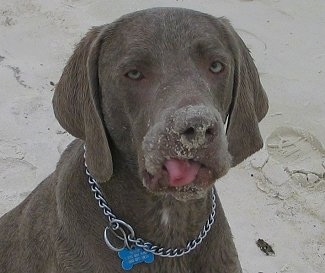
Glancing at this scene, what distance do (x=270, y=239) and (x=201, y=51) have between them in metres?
2.31

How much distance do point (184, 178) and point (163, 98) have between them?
1.08ft

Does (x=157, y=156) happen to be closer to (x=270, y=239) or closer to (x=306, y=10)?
(x=270, y=239)

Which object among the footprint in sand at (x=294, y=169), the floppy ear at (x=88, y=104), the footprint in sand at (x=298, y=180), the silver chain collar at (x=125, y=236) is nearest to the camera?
the floppy ear at (x=88, y=104)

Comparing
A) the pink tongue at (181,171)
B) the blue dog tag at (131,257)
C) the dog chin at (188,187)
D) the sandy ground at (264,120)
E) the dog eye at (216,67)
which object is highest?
the dog eye at (216,67)

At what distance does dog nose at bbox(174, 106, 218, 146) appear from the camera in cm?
279

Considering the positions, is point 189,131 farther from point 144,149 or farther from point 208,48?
point 208,48

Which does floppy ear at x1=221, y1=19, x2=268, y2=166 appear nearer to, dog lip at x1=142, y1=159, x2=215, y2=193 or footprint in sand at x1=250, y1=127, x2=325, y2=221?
dog lip at x1=142, y1=159, x2=215, y2=193

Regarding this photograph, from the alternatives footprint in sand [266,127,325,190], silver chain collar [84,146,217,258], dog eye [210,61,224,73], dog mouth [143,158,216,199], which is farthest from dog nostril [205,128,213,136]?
footprint in sand [266,127,325,190]

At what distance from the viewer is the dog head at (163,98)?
2.99 meters

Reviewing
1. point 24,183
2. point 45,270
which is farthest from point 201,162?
point 24,183

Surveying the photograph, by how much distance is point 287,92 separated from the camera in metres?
6.35

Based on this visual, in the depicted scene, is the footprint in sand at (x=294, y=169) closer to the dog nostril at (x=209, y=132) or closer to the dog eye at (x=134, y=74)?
the dog eye at (x=134, y=74)

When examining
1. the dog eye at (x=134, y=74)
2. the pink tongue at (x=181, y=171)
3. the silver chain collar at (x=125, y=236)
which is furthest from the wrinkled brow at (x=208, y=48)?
the silver chain collar at (x=125, y=236)

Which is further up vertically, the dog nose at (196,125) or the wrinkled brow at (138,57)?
the dog nose at (196,125)
